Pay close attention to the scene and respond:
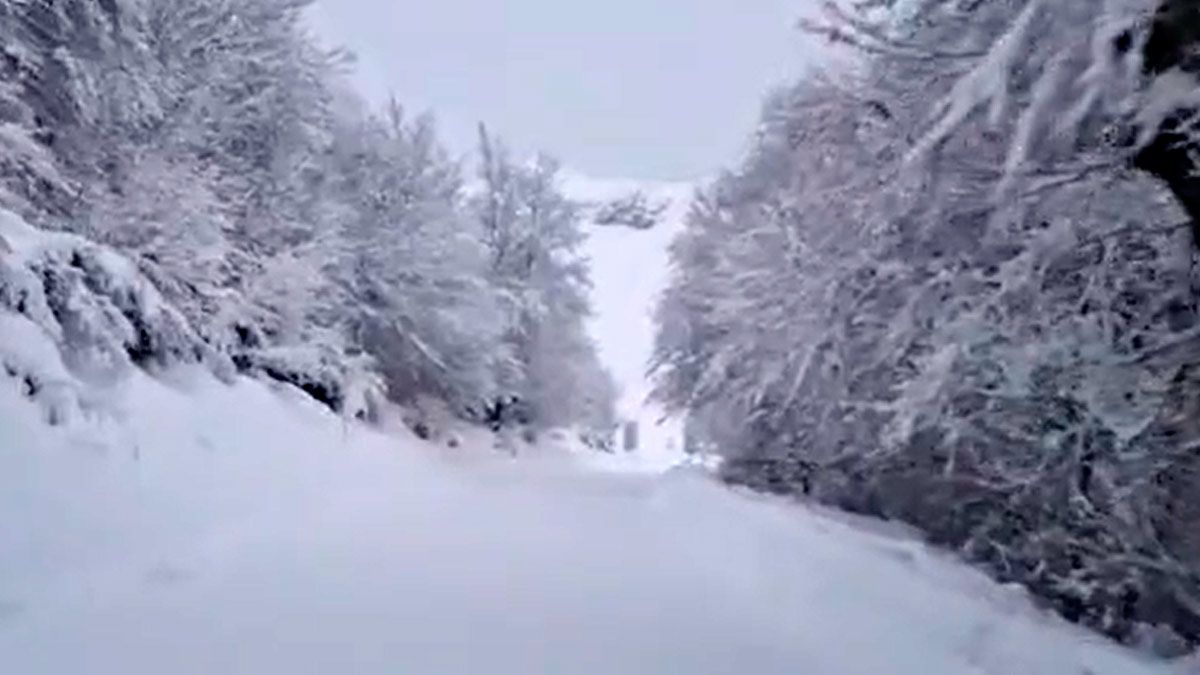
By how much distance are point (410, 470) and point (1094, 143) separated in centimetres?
975

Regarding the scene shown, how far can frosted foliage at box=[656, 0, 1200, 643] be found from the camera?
3943 millimetres

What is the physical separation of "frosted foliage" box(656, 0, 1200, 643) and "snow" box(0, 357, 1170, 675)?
0.97 meters

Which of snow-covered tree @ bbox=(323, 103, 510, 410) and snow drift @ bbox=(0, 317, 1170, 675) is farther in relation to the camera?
snow-covered tree @ bbox=(323, 103, 510, 410)

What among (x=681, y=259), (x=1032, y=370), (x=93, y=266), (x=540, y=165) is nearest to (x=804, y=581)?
(x=1032, y=370)

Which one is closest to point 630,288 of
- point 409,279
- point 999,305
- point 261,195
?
point 409,279

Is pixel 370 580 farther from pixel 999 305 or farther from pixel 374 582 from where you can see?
pixel 999 305

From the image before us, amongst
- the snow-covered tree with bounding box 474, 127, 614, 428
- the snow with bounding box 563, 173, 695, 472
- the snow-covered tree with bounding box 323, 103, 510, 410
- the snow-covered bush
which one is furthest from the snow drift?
the snow with bounding box 563, 173, 695, 472

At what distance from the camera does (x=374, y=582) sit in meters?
5.61

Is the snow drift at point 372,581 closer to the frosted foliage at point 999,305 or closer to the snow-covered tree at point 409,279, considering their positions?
the frosted foliage at point 999,305

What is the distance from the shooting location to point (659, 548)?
8531mm

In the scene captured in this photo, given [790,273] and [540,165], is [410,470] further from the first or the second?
[540,165]

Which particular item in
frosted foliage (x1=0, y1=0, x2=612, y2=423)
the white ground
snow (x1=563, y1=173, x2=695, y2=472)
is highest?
snow (x1=563, y1=173, x2=695, y2=472)

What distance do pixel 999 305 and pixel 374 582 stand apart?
4553mm

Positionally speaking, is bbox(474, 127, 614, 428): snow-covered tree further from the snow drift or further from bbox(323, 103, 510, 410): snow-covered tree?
the snow drift
